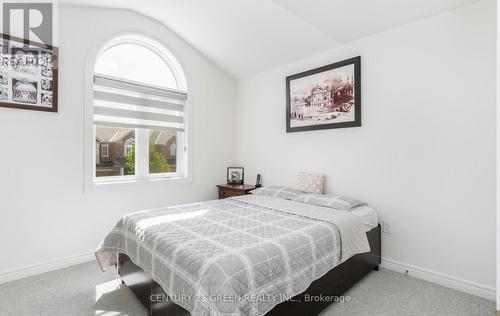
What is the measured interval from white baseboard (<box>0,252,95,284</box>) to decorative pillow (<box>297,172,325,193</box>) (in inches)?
102

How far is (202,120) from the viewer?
3824mm

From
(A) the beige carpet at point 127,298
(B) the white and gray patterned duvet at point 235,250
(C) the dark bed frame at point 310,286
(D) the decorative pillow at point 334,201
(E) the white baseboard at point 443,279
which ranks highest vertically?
(D) the decorative pillow at point 334,201

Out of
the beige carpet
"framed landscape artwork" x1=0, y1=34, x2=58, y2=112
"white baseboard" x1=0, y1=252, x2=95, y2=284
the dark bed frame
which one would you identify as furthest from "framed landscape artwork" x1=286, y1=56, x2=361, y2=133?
"white baseboard" x1=0, y1=252, x2=95, y2=284

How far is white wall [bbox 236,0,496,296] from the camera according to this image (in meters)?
2.07

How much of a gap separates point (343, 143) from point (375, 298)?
159 centimetres

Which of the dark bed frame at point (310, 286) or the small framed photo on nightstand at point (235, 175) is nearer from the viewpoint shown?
the dark bed frame at point (310, 286)

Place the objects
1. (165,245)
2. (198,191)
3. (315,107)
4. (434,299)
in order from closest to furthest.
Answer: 1. (165,245)
2. (434,299)
3. (315,107)
4. (198,191)

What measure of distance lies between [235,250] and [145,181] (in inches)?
86.8

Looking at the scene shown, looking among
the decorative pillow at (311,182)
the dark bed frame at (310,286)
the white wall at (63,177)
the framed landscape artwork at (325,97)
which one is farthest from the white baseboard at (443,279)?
the white wall at (63,177)

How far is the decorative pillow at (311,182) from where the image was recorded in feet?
10.1

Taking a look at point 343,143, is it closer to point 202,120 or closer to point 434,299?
point 434,299

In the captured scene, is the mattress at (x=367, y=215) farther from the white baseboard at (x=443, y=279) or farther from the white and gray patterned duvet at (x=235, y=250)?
the white baseboard at (x=443, y=279)

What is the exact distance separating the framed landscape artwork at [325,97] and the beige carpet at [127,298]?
65.1 inches

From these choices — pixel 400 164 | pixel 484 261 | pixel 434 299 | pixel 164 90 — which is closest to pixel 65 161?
pixel 164 90
